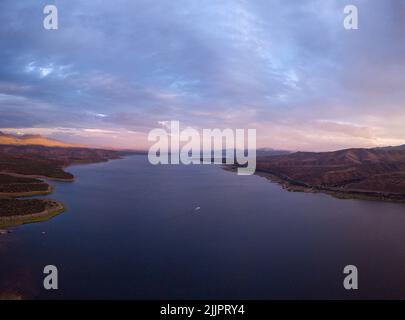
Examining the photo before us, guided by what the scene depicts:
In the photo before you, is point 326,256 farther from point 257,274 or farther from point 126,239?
point 126,239

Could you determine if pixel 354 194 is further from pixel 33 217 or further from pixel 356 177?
pixel 33 217

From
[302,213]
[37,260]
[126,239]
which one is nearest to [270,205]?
[302,213]

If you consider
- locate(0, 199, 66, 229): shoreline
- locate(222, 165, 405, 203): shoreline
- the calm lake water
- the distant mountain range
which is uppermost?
the distant mountain range

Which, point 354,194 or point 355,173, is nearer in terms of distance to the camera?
point 354,194

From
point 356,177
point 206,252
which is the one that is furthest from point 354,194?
point 206,252

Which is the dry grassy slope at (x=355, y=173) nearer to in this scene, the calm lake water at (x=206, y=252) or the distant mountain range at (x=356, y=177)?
the distant mountain range at (x=356, y=177)

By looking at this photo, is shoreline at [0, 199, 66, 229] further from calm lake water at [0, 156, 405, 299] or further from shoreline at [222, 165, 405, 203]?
shoreline at [222, 165, 405, 203]

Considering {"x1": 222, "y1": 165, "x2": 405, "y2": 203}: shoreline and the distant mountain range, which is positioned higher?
the distant mountain range

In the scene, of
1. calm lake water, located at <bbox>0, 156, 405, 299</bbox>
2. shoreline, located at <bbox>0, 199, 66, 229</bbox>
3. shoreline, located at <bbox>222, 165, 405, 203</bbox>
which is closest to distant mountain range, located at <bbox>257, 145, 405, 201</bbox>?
shoreline, located at <bbox>222, 165, 405, 203</bbox>

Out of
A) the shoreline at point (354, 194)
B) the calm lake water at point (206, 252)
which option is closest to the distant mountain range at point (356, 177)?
the shoreline at point (354, 194)
